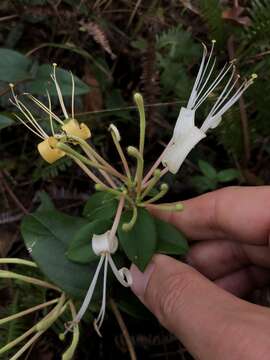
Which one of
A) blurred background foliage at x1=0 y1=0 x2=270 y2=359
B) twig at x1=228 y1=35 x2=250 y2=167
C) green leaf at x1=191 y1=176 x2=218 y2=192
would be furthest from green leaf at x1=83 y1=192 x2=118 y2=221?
twig at x1=228 y1=35 x2=250 y2=167

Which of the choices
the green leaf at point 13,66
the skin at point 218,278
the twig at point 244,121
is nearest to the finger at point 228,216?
the skin at point 218,278

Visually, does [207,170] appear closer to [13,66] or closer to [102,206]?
[102,206]

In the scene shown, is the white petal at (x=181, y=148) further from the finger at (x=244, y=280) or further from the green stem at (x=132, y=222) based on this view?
the finger at (x=244, y=280)

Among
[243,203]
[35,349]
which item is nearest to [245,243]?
[243,203]

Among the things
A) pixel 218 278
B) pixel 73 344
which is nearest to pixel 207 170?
pixel 218 278

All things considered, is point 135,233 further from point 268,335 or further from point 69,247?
point 268,335

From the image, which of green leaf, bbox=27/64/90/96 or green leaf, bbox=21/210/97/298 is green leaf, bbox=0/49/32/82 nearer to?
green leaf, bbox=27/64/90/96
